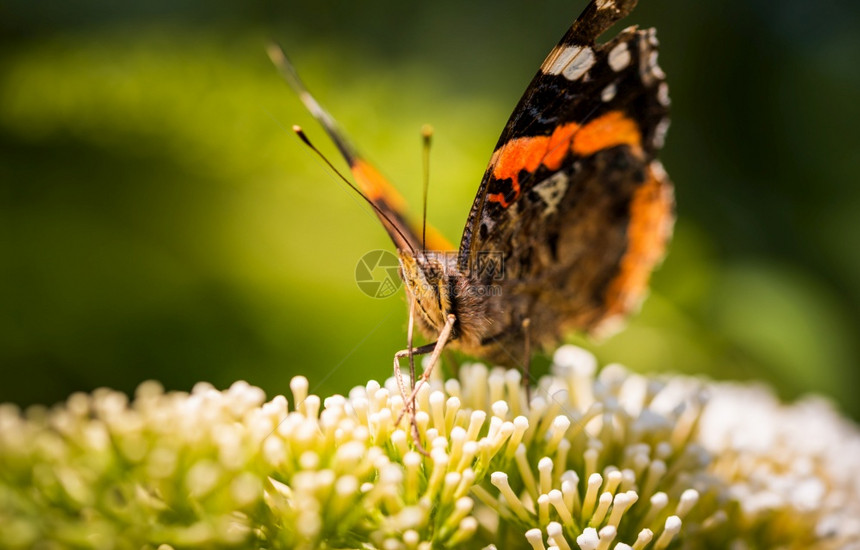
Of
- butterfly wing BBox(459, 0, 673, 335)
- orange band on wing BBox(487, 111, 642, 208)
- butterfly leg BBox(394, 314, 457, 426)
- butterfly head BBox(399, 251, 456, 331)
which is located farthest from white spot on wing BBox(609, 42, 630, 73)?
butterfly leg BBox(394, 314, 457, 426)

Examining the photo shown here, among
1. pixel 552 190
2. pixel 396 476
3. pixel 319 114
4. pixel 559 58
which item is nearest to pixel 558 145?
pixel 552 190

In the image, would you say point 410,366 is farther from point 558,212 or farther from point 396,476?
point 558,212

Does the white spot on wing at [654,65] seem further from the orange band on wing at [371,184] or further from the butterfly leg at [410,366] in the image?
the butterfly leg at [410,366]

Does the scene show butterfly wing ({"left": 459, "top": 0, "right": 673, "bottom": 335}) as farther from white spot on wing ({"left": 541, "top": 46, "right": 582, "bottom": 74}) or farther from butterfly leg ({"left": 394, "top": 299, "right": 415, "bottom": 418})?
butterfly leg ({"left": 394, "top": 299, "right": 415, "bottom": 418})

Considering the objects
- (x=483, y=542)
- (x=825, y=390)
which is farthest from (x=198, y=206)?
(x=825, y=390)

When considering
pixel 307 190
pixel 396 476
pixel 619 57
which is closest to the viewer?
pixel 396 476

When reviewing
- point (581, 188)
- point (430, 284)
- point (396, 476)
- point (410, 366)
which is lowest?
point (396, 476)
